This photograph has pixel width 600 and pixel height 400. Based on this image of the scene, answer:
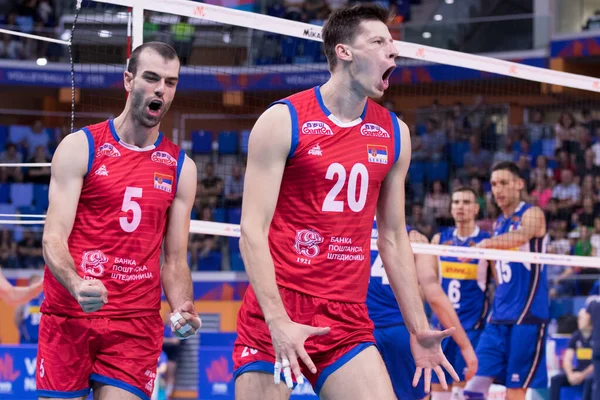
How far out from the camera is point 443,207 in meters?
17.2

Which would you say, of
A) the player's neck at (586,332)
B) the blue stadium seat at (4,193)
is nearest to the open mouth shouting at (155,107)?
the player's neck at (586,332)

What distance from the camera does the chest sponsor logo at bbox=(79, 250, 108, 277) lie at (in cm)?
515

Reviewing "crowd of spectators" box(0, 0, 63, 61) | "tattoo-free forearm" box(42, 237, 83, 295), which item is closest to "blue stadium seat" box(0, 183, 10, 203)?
"crowd of spectators" box(0, 0, 63, 61)

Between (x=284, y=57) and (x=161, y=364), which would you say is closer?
(x=161, y=364)

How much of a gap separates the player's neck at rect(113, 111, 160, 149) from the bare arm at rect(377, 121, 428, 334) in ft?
4.82

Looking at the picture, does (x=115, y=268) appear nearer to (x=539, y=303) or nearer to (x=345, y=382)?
(x=345, y=382)

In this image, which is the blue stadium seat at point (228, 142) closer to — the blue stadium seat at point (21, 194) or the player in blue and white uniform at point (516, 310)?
the blue stadium seat at point (21, 194)

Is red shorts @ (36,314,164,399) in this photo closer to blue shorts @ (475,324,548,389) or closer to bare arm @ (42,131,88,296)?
bare arm @ (42,131,88,296)

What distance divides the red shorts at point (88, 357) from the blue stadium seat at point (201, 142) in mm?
15661

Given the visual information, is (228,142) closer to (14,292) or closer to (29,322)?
(29,322)

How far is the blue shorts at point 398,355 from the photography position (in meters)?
7.81

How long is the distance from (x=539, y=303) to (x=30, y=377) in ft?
23.2

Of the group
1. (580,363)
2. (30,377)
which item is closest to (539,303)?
(580,363)

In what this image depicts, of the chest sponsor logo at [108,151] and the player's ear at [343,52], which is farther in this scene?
the chest sponsor logo at [108,151]
